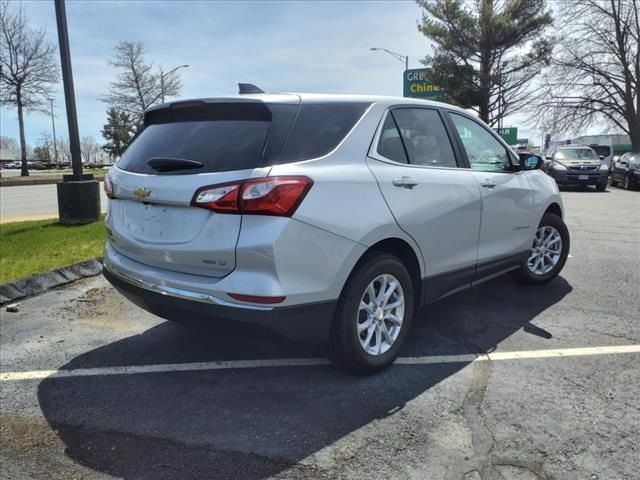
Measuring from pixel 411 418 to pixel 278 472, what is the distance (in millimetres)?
835

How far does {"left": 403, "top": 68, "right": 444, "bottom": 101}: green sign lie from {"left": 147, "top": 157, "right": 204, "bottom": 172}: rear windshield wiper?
31.8 m

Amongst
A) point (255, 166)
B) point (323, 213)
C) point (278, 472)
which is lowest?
point (278, 472)

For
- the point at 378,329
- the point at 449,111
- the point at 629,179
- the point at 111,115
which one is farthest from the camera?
the point at 111,115

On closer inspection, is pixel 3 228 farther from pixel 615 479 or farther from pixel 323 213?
pixel 615 479

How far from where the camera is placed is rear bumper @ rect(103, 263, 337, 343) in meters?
2.74

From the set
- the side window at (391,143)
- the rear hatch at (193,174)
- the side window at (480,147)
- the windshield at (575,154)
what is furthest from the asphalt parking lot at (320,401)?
the windshield at (575,154)

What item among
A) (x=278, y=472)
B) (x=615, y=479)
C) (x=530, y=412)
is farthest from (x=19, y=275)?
(x=615, y=479)

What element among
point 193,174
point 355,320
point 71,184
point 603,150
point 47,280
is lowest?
point 47,280

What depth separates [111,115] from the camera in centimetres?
6712

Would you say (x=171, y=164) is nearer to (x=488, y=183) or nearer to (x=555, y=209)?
(x=488, y=183)

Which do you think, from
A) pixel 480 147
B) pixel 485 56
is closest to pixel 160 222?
pixel 480 147

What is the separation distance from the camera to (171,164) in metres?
3.00

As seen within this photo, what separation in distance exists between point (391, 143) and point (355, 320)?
1220mm

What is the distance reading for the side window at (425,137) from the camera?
3592 millimetres
